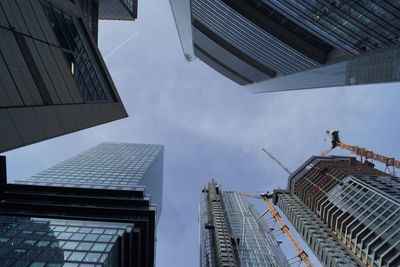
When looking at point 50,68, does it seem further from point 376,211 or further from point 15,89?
point 376,211

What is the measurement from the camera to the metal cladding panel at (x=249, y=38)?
231ft

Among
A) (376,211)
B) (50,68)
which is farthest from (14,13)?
(376,211)

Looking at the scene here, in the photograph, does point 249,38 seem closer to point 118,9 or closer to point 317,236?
point 118,9

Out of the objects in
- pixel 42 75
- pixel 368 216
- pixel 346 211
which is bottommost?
pixel 42 75

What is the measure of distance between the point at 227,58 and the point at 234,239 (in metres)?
88.5

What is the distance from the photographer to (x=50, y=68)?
52.2ft

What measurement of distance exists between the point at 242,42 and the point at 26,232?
253 ft

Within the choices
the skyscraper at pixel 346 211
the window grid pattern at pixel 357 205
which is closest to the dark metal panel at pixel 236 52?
the window grid pattern at pixel 357 205

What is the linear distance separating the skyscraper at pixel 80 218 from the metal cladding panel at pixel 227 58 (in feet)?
A: 185

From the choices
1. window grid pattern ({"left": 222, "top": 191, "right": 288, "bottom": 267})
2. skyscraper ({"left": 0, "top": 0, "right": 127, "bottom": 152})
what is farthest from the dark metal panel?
skyscraper ({"left": 0, "top": 0, "right": 127, "bottom": 152})

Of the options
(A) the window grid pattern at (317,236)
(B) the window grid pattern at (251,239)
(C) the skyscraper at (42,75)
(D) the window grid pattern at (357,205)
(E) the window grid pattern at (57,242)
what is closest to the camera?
(C) the skyscraper at (42,75)

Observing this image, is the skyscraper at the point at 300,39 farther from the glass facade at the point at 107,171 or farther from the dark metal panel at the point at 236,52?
the glass facade at the point at 107,171

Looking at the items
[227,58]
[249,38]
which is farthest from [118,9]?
[227,58]

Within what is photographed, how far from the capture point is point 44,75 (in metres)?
14.8
